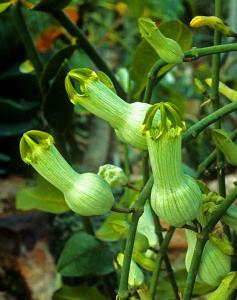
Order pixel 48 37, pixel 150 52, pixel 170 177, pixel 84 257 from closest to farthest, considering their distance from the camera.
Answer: pixel 170 177 < pixel 150 52 < pixel 84 257 < pixel 48 37

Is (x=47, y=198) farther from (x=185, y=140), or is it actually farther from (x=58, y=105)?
(x=185, y=140)

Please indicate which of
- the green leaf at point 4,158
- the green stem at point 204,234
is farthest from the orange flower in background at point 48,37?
the green stem at point 204,234

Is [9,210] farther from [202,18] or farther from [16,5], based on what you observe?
[202,18]

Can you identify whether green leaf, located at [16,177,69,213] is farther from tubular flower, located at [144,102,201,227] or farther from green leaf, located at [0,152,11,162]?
green leaf, located at [0,152,11,162]

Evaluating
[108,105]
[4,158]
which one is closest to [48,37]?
[4,158]

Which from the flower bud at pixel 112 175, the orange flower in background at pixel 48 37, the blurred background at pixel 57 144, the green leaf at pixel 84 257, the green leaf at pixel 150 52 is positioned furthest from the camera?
the orange flower in background at pixel 48 37

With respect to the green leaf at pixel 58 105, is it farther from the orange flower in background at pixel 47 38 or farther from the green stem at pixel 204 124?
the orange flower in background at pixel 47 38
